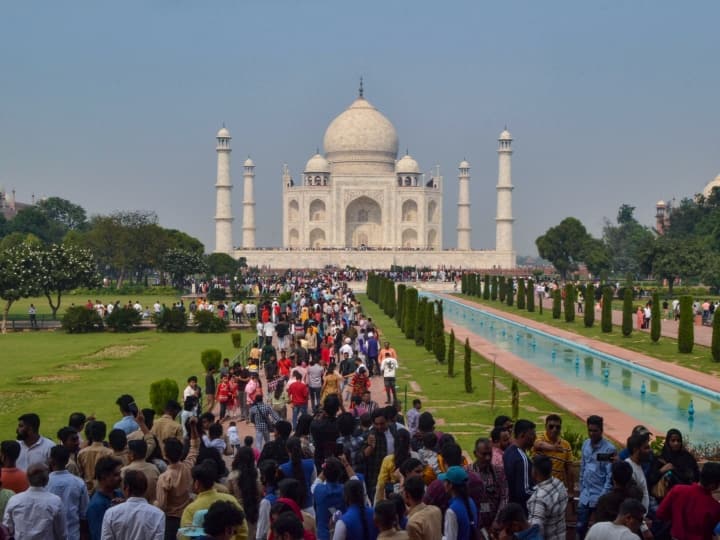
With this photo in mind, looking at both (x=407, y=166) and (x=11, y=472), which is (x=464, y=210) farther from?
(x=11, y=472)

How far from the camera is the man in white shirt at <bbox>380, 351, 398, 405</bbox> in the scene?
35.2 feet

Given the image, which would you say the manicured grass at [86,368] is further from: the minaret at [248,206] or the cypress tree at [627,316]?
the minaret at [248,206]

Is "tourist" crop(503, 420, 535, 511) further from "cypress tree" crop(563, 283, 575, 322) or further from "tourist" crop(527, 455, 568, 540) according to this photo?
"cypress tree" crop(563, 283, 575, 322)

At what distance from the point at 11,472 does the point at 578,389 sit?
8618mm

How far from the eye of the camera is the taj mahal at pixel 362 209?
1895 inches

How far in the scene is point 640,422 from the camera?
10.0 meters

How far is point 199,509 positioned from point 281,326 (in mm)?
10573

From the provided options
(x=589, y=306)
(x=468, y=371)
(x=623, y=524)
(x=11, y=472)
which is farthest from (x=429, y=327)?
(x=623, y=524)

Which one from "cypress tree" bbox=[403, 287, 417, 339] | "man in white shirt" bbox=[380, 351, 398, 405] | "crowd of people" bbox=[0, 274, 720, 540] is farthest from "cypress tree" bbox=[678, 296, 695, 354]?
"crowd of people" bbox=[0, 274, 720, 540]

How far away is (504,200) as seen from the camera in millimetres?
50594

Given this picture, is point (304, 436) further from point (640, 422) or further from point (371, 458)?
point (640, 422)

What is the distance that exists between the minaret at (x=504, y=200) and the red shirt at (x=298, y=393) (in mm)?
42254

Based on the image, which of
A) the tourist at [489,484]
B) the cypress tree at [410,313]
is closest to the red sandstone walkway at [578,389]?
the cypress tree at [410,313]

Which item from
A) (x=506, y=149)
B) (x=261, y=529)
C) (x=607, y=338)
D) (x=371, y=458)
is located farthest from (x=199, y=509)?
(x=506, y=149)
